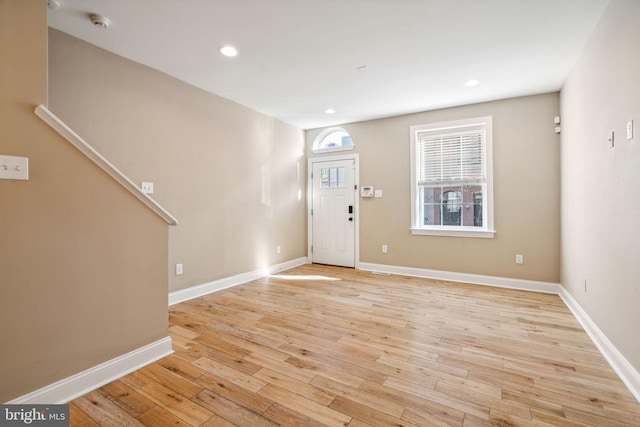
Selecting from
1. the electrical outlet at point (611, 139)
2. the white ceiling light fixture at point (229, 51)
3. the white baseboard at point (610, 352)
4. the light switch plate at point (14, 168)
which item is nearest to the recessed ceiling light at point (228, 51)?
the white ceiling light fixture at point (229, 51)

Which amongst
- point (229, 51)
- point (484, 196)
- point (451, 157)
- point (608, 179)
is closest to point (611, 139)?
point (608, 179)

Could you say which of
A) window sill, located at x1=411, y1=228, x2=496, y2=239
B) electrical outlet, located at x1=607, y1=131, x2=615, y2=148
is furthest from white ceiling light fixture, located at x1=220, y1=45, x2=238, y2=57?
window sill, located at x1=411, y1=228, x2=496, y2=239

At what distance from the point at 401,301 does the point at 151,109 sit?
355cm

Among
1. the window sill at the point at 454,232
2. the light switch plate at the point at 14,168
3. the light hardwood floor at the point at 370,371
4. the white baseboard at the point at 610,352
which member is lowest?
the light hardwood floor at the point at 370,371

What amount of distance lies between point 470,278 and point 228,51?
4.27m

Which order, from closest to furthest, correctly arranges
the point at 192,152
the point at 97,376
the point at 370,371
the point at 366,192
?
the point at 97,376, the point at 370,371, the point at 192,152, the point at 366,192

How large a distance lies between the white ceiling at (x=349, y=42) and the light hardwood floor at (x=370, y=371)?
2618 millimetres

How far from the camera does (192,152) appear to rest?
363 cm

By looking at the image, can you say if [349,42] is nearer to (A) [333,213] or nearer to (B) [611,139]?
(B) [611,139]

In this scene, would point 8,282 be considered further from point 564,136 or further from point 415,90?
point 564,136

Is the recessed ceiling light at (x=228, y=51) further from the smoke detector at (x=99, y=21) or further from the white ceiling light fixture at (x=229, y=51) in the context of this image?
the smoke detector at (x=99, y=21)

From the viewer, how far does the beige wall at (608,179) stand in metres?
1.85

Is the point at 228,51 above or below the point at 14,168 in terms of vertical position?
above

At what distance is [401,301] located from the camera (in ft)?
11.5
